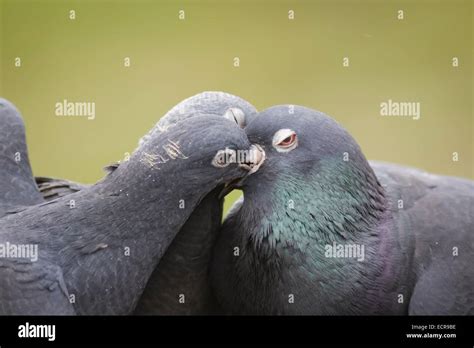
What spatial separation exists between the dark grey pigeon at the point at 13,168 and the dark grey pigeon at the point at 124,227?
473 millimetres

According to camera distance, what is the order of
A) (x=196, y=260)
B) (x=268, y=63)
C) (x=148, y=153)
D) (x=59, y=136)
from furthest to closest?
(x=268, y=63) < (x=59, y=136) < (x=196, y=260) < (x=148, y=153)

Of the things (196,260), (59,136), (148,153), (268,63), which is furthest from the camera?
(268,63)

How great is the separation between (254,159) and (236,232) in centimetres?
Result: 51

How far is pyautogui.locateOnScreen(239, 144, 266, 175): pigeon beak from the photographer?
503cm

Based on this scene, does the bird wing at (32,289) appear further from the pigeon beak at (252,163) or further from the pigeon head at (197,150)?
the pigeon beak at (252,163)

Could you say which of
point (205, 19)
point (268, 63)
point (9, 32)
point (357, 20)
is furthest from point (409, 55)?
point (9, 32)

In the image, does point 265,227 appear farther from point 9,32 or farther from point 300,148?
point 9,32

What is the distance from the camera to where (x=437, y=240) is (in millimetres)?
5406

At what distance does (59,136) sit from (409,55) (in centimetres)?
490

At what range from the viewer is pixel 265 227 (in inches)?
201

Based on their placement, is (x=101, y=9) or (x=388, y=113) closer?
(x=388, y=113)

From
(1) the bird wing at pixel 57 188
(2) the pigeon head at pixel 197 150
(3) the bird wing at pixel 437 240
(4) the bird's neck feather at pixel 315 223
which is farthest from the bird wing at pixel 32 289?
(3) the bird wing at pixel 437 240

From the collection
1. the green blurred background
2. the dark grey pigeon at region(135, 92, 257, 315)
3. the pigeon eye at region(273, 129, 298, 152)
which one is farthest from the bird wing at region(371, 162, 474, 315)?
the green blurred background

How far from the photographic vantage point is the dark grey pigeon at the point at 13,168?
17.9ft
